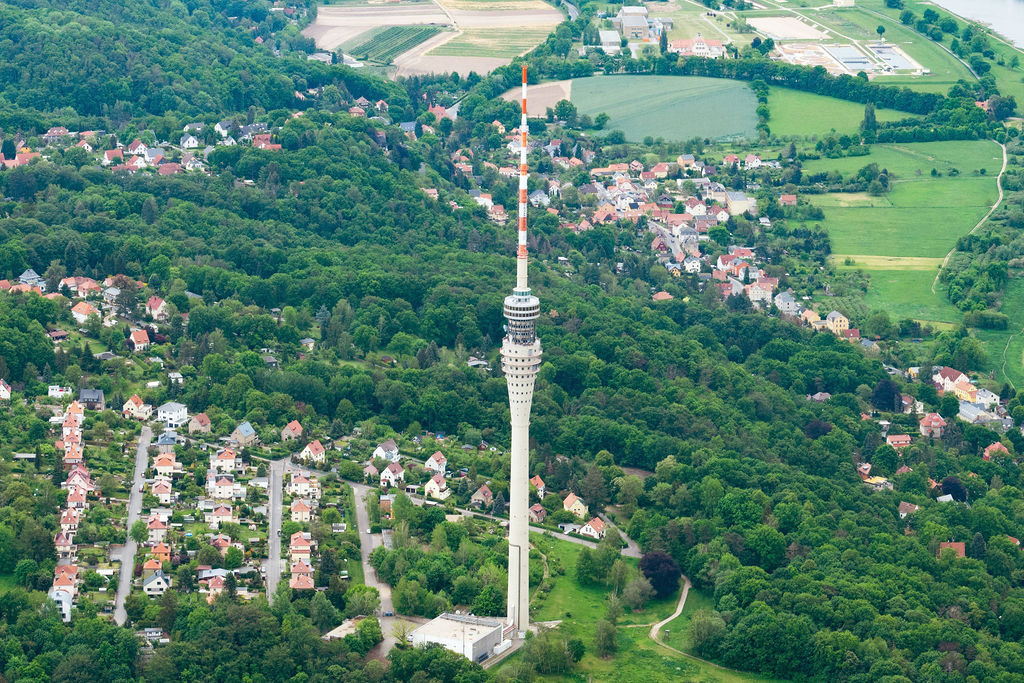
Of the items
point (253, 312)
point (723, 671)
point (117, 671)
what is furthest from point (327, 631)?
point (253, 312)

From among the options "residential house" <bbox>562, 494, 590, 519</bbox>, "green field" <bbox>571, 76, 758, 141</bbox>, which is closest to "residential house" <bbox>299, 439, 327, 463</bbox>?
"residential house" <bbox>562, 494, 590, 519</bbox>

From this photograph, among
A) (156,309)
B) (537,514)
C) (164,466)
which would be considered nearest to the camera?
(164,466)

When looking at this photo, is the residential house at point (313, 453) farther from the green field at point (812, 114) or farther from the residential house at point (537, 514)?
the green field at point (812, 114)

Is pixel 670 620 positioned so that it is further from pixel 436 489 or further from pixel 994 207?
pixel 994 207

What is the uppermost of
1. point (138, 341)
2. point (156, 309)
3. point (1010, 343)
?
point (156, 309)

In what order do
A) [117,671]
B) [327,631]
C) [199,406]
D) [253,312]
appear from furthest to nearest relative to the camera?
1. [253,312]
2. [199,406]
3. [327,631]
4. [117,671]

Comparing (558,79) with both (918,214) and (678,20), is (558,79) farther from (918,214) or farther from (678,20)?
(918,214)

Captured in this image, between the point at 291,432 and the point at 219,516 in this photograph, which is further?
the point at 291,432

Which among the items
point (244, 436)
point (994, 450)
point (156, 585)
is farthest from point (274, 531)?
point (994, 450)
